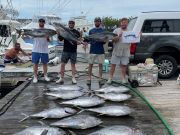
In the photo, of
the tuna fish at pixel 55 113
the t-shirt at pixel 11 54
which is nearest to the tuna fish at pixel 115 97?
the tuna fish at pixel 55 113

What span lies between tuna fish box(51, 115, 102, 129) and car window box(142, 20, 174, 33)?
639cm

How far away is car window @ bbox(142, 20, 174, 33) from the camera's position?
12219mm

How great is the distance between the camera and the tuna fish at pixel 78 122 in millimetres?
6070

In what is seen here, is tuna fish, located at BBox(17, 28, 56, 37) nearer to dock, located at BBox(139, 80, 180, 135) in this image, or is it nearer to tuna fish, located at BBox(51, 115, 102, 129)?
dock, located at BBox(139, 80, 180, 135)

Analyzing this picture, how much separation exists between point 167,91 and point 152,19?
2.68 meters

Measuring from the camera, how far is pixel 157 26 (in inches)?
486

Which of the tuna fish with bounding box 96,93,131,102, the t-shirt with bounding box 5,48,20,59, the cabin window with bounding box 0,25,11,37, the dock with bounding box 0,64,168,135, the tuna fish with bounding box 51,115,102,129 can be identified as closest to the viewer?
the tuna fish with bounding box 51,115,102,129

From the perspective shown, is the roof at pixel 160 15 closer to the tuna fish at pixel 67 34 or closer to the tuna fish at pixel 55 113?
the tuna fish at pixel 67 34

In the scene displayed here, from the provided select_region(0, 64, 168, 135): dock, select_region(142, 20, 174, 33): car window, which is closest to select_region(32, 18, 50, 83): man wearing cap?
select_region(0, 64, 168, 135): dock

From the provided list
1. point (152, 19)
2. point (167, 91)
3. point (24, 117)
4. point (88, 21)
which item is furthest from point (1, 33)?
point (88, 21)

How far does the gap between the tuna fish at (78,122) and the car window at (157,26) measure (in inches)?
252

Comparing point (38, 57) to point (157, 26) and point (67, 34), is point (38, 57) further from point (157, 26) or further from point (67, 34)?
point (157, 26)

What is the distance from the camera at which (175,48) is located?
12.3m

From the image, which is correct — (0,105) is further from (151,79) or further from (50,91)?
(151,79)
